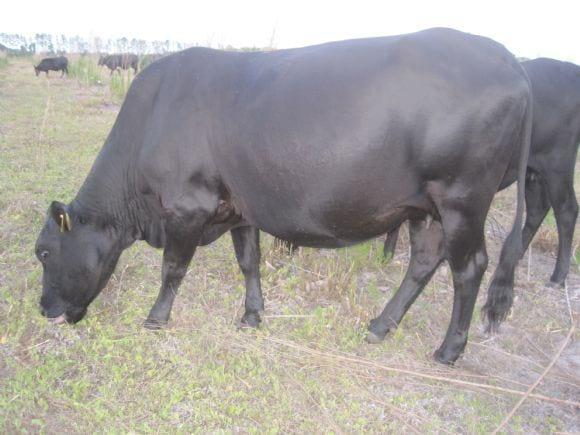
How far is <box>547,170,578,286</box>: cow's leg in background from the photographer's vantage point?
171 inches

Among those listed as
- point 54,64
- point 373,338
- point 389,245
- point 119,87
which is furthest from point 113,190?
point 54,64

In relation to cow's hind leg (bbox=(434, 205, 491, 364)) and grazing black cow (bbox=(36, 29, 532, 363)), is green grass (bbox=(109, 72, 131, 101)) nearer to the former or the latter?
grazing black cow (bbox=(36, 29, 532, 363))

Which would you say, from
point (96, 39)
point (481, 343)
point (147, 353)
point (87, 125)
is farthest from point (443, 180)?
point (96, 39)

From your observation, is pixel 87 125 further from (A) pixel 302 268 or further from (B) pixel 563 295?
(B) pixel 563 295

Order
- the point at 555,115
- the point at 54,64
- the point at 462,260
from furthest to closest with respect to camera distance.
A: the point at 54,64
the point at 555,115
the point at 462,260

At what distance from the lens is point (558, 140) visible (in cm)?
429

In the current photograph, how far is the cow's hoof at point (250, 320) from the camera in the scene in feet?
11.7

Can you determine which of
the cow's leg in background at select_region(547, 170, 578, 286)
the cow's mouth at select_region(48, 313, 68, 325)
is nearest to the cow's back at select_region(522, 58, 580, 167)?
the cow's leg in background at select_region(547, 170, 578, 286)

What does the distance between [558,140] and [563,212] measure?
63 cm

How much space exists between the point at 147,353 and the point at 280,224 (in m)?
1.13

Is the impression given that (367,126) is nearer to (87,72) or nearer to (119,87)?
(119,87)

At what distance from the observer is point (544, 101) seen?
168 inches

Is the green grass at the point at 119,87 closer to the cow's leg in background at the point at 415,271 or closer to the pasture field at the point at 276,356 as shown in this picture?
the pasture field at the point at 276,356

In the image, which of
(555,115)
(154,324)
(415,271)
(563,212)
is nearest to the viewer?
(154,324)
